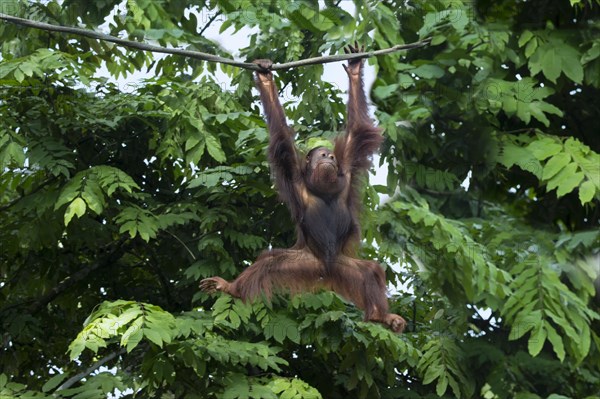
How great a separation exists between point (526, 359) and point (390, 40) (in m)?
1.80

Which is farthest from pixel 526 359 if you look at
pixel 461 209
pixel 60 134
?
pixel 60 134

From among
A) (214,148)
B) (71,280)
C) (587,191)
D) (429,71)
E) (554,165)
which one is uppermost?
(429,71)

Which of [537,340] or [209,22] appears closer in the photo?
[537,340]

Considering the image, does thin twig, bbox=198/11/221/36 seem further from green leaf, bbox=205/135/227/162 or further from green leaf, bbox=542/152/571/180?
green leaf, bbox=542/152/571/180

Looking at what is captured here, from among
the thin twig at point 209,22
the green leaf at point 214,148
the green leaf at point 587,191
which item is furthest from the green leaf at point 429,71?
the thin twig at point 209,22

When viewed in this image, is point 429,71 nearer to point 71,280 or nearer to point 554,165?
point 554,165

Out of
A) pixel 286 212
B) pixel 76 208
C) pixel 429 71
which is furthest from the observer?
pixel 286 212

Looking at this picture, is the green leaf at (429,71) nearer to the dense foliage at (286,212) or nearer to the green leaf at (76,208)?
the dense foliage at (286,212)

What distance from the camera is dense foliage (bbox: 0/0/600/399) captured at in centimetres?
455

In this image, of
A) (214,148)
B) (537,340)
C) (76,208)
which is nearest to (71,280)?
(76,208)

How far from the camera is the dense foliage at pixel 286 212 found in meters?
4.55

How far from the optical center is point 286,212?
6.51 meters

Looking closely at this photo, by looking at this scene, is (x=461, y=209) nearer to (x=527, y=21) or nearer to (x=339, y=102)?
(x=527, y=21)

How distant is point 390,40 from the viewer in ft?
16.6
